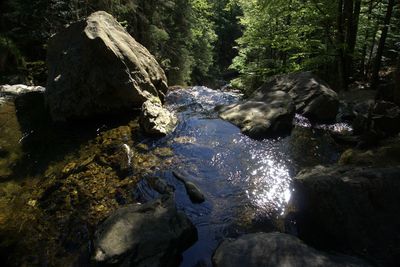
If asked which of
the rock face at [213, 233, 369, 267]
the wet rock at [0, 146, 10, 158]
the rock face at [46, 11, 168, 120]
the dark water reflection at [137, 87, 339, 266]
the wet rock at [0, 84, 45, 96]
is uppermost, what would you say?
the rock face at [46, 11, 168, 120]

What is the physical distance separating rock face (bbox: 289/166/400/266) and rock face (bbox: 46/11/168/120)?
6032 mm

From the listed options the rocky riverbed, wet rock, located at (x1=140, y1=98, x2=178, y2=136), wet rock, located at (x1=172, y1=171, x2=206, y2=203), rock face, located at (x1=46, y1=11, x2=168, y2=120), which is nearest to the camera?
the rocky riverbed

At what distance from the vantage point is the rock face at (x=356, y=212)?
14.4ft

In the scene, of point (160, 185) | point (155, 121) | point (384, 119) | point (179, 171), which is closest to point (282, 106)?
point (384, 119)

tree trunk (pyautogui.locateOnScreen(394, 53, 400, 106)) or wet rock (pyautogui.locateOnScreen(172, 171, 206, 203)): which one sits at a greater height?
tree trunk (pyautogui.locateOnScreen(394, 53, 400, 106))

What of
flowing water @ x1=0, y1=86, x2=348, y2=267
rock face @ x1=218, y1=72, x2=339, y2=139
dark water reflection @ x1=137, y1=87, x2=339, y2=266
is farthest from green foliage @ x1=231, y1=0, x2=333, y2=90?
dark water reflection @ x1=137, y1=87, x2=339, y2=266

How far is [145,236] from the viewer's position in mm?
4508

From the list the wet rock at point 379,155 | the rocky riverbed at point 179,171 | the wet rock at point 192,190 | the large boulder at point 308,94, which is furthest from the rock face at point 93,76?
the wet rock at point 379,155

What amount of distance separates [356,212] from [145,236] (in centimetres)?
292

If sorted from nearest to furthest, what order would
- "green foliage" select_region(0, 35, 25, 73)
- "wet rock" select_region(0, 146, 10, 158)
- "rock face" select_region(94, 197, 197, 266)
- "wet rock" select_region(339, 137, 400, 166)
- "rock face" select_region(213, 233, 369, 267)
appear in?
1. "rock face" select_region(213, 233, 369, 267)
2. "rock face" select_region(94, 197, 197, 266)
3. "wet rock" select_region(339, 137, 400, 166)
4. "wet rock" select_region(0, 146, 10, 158)
5. "green foliage" select_region(0, 35, 25, 73)

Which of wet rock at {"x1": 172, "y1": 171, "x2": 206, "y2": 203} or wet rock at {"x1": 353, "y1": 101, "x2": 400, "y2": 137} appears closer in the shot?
wet rock at {"x1": 172, "y1": 171, "x2": 206, "y2": 203}

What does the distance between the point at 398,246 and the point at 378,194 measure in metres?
0.70

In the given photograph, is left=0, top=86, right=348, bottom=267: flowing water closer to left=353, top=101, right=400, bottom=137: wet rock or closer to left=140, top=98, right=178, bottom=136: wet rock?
left=140, top=98, right=178, bottom=136: wet rock

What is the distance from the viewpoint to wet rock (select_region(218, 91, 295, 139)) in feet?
27.7
